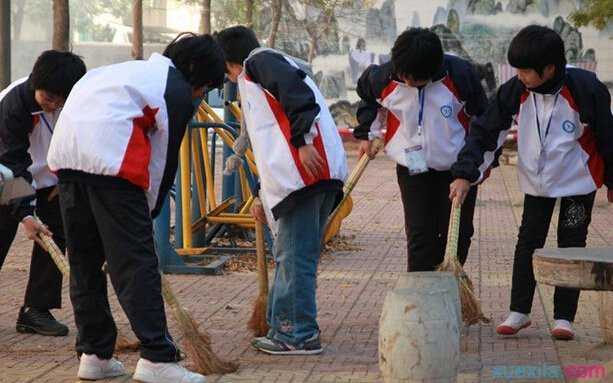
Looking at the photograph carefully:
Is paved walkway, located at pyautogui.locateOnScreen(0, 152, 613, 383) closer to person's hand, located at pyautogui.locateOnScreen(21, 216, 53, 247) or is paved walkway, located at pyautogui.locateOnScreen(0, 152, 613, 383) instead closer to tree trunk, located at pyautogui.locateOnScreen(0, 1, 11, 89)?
person's hand, located at pyautogui.locateOnScreen(21, 216, 53, 247)

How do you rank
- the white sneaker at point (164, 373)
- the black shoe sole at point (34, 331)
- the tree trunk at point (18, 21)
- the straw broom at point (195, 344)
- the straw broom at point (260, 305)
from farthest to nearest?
the tree trunk at point (18, 21) → the black shoe sole at point (34, 331) → the straw broom at point (260, 305) → the straw broom at point (195, 344) → the white sneaker at point (164, 373)

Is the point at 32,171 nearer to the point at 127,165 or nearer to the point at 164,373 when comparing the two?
the point at 127,165

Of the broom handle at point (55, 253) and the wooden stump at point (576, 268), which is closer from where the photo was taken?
the wooden stump at point (576, 268)

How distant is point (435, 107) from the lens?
24.1 ft

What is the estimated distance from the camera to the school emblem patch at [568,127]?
279 inches

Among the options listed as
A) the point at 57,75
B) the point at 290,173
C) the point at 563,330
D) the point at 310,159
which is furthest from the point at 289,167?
the point at 563,330

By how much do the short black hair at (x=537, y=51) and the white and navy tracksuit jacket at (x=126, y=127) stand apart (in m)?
1.98

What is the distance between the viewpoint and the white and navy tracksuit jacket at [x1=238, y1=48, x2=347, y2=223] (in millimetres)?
6475

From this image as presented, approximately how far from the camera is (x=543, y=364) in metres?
6.55

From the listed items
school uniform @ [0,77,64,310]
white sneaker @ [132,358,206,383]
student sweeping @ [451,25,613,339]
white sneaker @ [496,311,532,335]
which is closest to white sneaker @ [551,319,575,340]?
student sweeping @ [451,25,613,339]

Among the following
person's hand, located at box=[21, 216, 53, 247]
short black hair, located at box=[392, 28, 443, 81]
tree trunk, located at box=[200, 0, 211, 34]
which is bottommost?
tree trunk, located at box=[200, 0, 211, 34]

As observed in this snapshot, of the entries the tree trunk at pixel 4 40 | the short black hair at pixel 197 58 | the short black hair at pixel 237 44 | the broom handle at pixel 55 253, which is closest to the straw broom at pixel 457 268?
the short black hair at pixel 237 44

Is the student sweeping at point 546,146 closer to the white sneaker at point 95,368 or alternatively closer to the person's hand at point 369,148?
the person's hand at point 369,148

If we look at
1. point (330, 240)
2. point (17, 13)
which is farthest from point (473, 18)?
point (330, 240)
